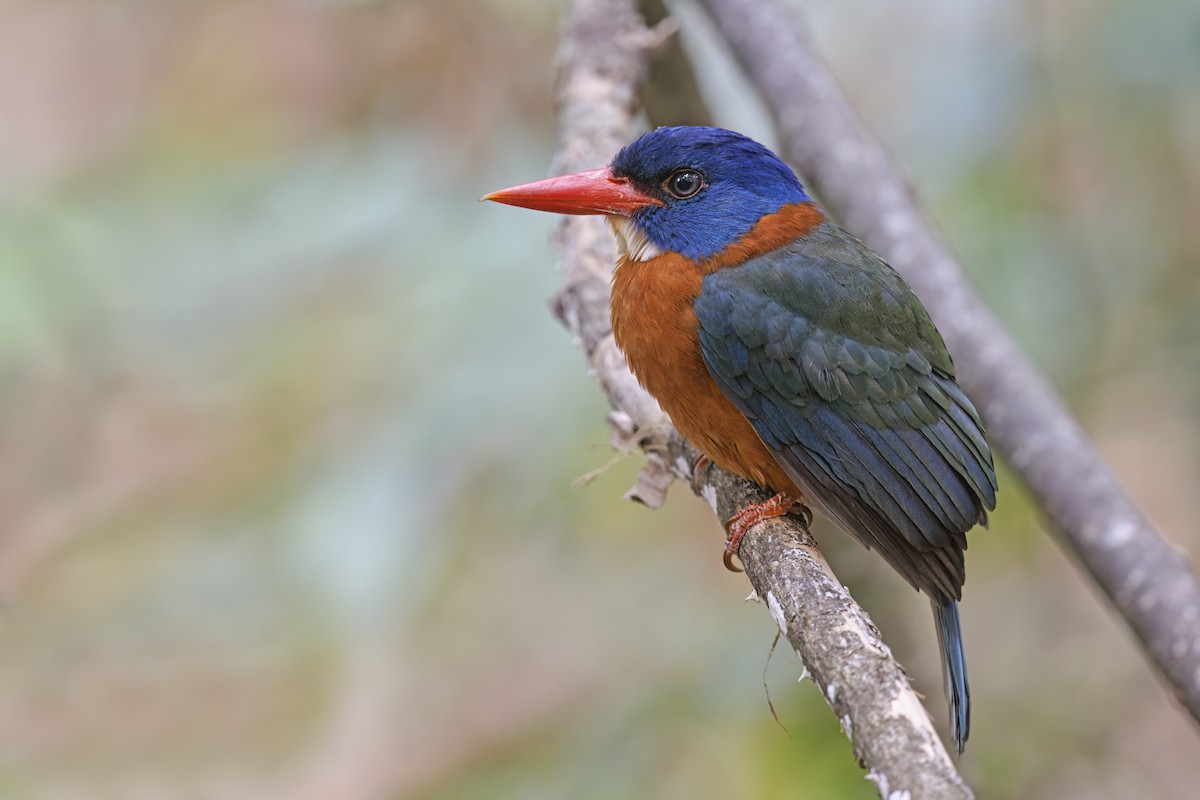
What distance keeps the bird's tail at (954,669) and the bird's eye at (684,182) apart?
34.4 inches

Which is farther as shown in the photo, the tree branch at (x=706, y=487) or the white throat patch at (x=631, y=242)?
the white throat patch at (x=631, y=242)

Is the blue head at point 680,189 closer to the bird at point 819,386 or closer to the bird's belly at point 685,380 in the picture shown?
the bird at point 819,386

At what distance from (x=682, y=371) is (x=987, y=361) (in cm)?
65

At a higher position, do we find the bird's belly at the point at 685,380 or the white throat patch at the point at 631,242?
the white throat patch at the point at 631,242

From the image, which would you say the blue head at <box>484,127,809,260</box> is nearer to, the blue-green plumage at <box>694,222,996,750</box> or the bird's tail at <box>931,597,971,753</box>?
the blue-green plumage at <box>694,222,996,750</box>

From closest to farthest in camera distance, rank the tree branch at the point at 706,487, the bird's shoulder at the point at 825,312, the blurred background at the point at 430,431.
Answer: the tree branch at the point at 706,487 → the bird's shoulder at the point at 825,312 → the blurred background at the point at 430,431

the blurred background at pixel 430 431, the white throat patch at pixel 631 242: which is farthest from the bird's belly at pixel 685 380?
the blurred background at pixel 430 431

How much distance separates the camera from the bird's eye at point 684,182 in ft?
7.84

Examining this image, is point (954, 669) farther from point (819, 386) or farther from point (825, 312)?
point (825, 312)

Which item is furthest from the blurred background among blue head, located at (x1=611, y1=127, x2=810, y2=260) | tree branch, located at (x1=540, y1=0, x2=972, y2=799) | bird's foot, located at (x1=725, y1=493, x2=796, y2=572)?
blue head, located at (x1=611, y1=127, x2=810, y2=260)

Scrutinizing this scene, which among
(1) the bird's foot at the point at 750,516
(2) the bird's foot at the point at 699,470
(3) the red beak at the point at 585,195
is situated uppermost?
(3) the red beak at the point at 585,195

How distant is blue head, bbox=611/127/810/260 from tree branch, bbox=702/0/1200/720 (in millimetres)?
337

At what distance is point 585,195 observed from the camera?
237cm

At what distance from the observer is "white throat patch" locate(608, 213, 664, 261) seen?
2354mm
